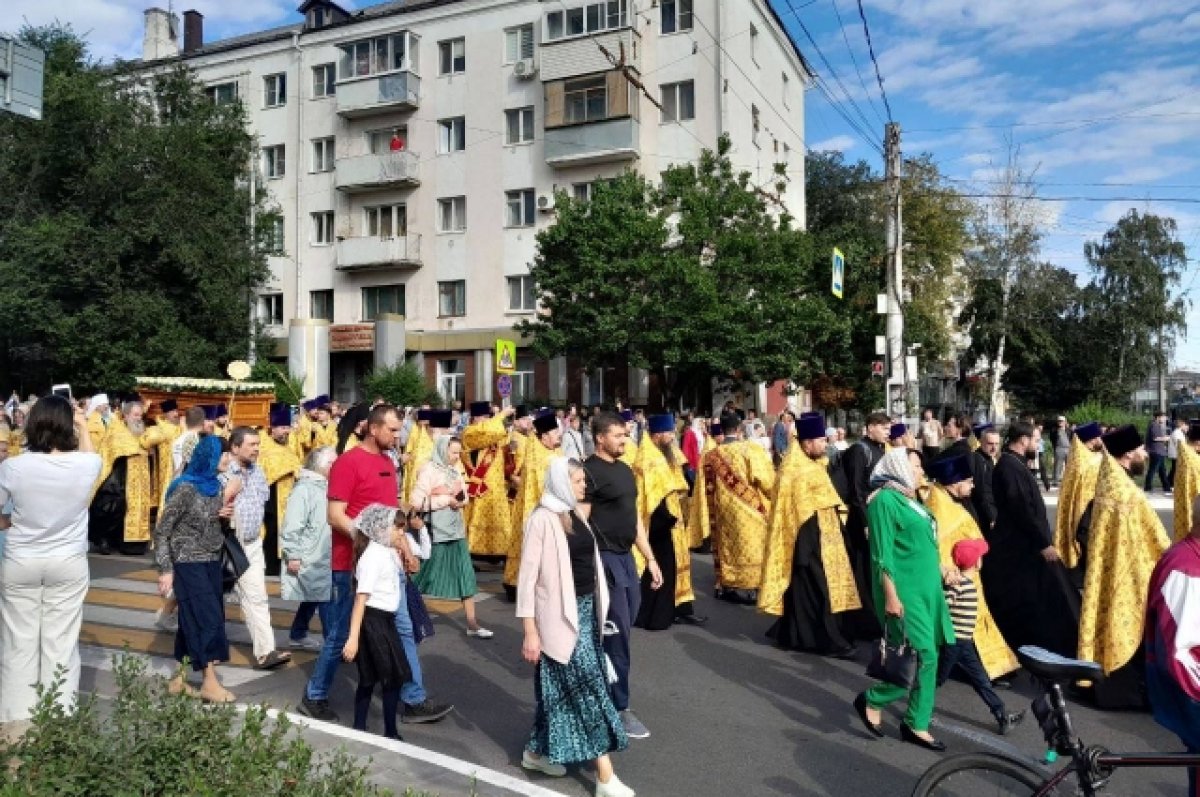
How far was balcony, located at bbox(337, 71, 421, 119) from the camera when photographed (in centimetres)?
3669

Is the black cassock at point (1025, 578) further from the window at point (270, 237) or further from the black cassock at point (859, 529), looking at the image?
the window at point (270, 237)

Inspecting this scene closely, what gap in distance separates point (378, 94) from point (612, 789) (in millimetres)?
36152

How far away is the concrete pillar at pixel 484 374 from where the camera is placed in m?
35.9

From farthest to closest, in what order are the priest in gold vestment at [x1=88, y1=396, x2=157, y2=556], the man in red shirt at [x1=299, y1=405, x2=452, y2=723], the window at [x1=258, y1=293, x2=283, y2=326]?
the window at [x1=258, y1=293, x2=283, y2=326]
the priest in gold vestment at [x1=88, y1=396, x2=157, y2=556]
the man in red shirt at [x1=299, y1=405, x2=452, y2=723]

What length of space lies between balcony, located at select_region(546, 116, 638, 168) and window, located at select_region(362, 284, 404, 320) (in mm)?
8121

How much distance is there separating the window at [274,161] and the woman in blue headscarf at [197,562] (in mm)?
36899

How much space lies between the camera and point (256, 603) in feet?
23.0

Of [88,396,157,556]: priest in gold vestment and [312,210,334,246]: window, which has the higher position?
[312,210,334,246]: window

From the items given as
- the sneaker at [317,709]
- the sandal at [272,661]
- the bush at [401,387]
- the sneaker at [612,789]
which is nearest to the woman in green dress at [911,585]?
the sneaker at [612,789]

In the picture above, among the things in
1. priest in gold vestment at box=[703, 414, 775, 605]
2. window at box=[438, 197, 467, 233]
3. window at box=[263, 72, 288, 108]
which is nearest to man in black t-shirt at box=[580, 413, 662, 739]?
priest in gold vestment at box=[703, 414, 775, 605]

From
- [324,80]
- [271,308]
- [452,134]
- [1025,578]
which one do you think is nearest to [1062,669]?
[1025,578]

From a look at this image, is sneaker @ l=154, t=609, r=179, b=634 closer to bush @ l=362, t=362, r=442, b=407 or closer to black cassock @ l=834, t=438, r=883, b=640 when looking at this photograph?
black cassock @ l=834, t=438, r=883, b=640

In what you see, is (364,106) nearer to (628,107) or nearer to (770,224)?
(628,107)

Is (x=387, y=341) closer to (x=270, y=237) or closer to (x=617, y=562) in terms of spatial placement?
(x=270, y=237)
